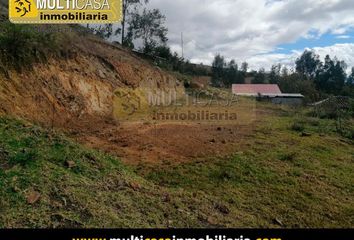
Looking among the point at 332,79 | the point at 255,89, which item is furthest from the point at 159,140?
the point at 332,79

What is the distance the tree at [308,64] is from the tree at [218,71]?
51.9 ft

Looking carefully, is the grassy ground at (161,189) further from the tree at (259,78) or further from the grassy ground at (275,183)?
the tree at (259,78)

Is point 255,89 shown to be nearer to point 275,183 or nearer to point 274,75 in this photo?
point 274,75

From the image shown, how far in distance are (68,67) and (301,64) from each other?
2326 inches

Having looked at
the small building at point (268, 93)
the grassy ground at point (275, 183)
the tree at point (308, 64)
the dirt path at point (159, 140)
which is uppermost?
the tree at point (308, 64)

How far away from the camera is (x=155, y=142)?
27.1 feet

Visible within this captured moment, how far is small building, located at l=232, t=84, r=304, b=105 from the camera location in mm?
32034

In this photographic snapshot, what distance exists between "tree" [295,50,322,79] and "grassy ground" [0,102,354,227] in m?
56.9

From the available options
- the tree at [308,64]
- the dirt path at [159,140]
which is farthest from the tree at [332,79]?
the dirt path at [159,140]

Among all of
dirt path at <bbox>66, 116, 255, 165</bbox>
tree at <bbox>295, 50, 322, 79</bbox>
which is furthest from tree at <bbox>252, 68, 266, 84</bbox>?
dirt path at <bbox>66, 116, 255, 165</bbox>

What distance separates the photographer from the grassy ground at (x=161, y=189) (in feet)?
12.6

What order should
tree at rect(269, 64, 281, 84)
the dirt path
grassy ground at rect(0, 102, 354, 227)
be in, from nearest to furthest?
grassy ground at rect(0, 102, 354, 227)
the dirt path
tree at rect(269, 64, 281, 84)

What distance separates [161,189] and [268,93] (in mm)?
34207

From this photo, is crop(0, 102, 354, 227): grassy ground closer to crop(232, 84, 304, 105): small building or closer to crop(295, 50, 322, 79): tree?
crop(232, 84, 304, 105): small building
